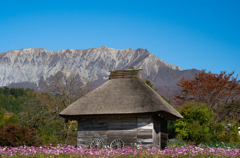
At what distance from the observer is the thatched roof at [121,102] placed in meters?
13.9

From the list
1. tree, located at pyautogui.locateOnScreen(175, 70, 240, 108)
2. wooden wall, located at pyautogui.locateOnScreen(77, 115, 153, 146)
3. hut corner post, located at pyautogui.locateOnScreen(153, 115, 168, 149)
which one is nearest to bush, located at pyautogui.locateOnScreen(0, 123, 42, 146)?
wooden wall, located at pyautogui.locateOnScreen(77, 115, 153, 146)

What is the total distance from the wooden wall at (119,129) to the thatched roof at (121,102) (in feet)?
2.06

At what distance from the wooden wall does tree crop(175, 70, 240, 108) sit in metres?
18.0

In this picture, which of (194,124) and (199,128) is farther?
(199,128)

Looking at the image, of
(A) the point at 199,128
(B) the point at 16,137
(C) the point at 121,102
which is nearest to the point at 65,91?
(B) the point at 16,137

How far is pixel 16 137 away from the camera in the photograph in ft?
45.6

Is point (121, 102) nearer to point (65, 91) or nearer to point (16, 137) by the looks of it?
point (16, 137)

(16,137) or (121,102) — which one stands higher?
(121,102)

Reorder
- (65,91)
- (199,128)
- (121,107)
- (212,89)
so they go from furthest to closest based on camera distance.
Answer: (212,89), (65,91), (199,128), (121,107)

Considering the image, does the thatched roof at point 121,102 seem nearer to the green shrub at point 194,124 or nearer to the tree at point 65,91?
the green shrub at point 194,124

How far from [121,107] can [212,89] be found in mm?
20376

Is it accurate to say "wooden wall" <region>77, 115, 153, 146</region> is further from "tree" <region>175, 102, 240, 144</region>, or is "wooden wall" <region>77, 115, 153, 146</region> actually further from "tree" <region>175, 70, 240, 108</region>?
"tree" <region>175, 70, 240, 108</region>

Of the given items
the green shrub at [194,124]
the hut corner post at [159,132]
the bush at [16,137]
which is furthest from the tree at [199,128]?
the bush at [16,137]

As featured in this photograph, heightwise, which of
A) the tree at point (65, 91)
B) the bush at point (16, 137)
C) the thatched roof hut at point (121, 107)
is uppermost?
the tree at point (65, 91)
